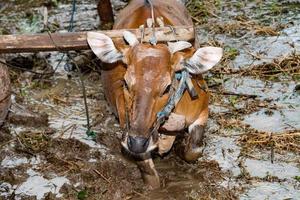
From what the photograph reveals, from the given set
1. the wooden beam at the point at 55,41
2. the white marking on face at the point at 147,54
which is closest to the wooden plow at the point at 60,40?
the wooden beam at the point at 55,41

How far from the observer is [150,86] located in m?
4.28

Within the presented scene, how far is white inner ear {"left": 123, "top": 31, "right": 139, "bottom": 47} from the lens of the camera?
475 centimetres

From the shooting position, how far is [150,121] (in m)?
4.25

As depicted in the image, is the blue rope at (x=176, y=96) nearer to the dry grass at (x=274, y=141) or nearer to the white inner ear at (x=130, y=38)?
the white inner ear at (x=130, y=38)

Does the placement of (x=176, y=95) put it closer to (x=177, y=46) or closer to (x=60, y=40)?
(x=177, y=46)

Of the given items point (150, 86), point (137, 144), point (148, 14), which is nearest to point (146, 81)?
point (150, 86)

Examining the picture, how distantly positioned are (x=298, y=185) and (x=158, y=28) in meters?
1.66

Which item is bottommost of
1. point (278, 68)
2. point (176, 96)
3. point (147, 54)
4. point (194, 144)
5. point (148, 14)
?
point (278, 68)

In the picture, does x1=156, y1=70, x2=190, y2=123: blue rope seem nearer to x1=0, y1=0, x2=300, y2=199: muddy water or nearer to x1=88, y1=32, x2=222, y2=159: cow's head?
x1=88, y1=32, x2=222, y2=159: cow's head

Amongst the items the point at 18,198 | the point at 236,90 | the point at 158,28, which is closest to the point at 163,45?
the point at 158,28

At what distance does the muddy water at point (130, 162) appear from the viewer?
5055 millimetres

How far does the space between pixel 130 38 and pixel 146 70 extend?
0.54m

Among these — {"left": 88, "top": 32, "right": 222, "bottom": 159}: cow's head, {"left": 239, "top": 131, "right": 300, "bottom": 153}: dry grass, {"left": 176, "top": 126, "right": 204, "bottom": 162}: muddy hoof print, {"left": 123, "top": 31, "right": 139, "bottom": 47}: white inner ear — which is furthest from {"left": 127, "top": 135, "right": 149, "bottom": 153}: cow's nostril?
{"left": 239, "top": 131, "right": 300, "bottom": 153}: dry grass

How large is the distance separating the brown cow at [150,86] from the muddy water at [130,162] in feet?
0.82
